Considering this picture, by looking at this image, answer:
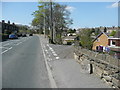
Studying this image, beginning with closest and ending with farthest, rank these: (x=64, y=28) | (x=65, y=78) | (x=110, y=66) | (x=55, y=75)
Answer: (x=110, y=66) → (x=65, y=78) → (x=55, y=75) → (x=64, y=28)

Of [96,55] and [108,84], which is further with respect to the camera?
[96,55]

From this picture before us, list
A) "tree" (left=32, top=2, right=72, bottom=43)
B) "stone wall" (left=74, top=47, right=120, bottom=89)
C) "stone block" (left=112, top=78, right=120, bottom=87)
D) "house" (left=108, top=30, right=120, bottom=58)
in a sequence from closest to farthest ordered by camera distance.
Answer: "stone block" (left=112, top=78, right=120, bottom=87) → "stone wall" (left=74, top=47, right=120, bottom=89) → "house" (left=108, top=30, right=120, bottom=58) → "tree" (left=32, top=2, right=72, bottom=43)

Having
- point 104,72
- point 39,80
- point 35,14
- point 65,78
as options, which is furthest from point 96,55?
point 35,14

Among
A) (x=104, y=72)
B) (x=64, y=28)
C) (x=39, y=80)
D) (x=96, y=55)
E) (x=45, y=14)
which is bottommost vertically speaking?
(x=39, y=80)

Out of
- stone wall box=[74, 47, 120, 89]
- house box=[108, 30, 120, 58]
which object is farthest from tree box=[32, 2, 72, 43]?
stone wall box=[74, 47, 120, 89]

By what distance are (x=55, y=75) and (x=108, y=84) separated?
243cm

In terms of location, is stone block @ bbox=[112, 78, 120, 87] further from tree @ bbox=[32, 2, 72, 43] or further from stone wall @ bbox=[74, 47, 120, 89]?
tree @ bbox=[32, 2, 72, 43]

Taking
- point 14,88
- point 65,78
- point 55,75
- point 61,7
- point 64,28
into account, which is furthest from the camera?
point 64,28

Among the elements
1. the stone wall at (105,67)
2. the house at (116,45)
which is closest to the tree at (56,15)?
the house at (116,45)

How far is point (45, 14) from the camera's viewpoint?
42.9 metres

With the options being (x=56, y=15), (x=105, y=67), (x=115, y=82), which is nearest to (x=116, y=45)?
(x=56, y=15)

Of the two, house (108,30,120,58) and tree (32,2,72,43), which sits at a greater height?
tree (32,2,72,43)

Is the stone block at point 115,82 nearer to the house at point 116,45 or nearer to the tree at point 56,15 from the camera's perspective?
the house at point 116,45

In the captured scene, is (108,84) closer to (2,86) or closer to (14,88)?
(14,88)
